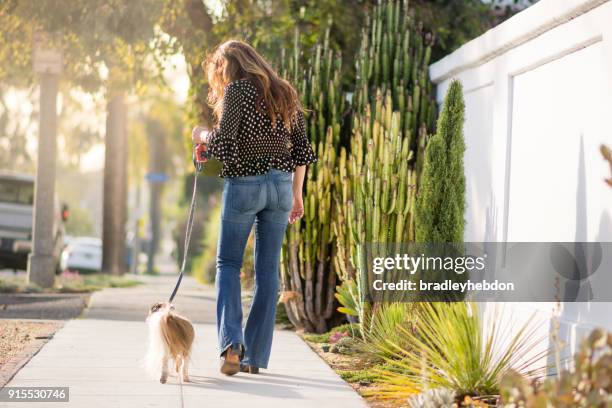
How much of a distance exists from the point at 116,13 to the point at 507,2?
4.87m

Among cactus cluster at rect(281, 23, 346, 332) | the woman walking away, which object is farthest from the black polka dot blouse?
cactus cluster at rect(281, 23, 346, 332)

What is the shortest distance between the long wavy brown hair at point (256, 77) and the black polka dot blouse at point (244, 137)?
0.15 ft

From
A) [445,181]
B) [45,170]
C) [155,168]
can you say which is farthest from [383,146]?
[155,168]

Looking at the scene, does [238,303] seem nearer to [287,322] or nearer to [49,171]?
[287,322]

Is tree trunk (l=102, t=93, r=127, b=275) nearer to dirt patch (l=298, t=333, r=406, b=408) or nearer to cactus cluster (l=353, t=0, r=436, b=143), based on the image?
cactus cluster (l=353, t=0, r=436, b=143)

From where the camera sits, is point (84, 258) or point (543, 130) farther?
point (84, 258)

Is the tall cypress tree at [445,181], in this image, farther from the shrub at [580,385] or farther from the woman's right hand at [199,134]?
the shrub at [580,385]

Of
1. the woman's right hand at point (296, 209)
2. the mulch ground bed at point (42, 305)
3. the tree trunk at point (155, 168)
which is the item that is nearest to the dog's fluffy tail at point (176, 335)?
the woman's right hand at point (296, 209)

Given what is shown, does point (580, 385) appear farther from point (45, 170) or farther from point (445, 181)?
point (45, 170)

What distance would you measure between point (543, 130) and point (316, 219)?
105 inches

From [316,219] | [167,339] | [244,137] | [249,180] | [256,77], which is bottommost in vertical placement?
[167,339]

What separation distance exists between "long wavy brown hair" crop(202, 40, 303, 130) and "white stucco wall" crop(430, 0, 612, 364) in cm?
157

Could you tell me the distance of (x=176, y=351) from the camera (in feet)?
18.7

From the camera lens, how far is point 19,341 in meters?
7.48
